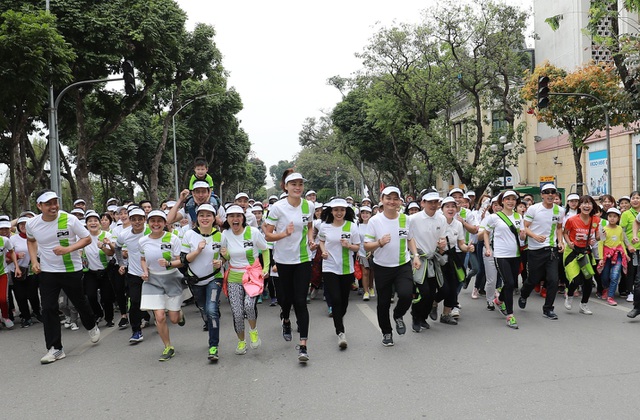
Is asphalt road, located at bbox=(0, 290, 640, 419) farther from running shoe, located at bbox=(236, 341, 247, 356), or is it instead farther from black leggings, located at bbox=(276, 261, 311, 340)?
black leggings, located at bbox=(276, 261, 311, 340)

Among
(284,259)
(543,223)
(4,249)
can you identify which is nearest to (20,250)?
(4,249)

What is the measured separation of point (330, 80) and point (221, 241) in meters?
43.4

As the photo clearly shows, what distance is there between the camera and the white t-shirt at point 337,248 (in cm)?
701

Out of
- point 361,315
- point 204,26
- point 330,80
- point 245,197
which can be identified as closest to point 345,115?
point 330,80

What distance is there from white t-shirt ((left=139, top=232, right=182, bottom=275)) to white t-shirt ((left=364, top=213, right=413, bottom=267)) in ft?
7.40

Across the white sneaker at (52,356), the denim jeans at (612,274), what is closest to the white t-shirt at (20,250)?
the white sneaker at (52,356)

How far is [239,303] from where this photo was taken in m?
6.63

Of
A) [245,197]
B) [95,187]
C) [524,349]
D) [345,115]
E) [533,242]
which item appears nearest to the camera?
[524,349]

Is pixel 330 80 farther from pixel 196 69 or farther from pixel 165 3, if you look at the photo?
pixel 165 3

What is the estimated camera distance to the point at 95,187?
171 ft

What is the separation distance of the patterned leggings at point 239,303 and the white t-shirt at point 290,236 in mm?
535

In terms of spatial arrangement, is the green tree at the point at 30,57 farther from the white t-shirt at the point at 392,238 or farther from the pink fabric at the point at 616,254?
the pink fabric at the point at 616,254

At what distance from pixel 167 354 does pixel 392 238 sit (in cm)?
287

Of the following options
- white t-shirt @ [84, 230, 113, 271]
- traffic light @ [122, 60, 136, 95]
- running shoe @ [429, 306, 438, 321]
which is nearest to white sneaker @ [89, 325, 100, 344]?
white t-shirt @ [84, 230, 113, 271]
